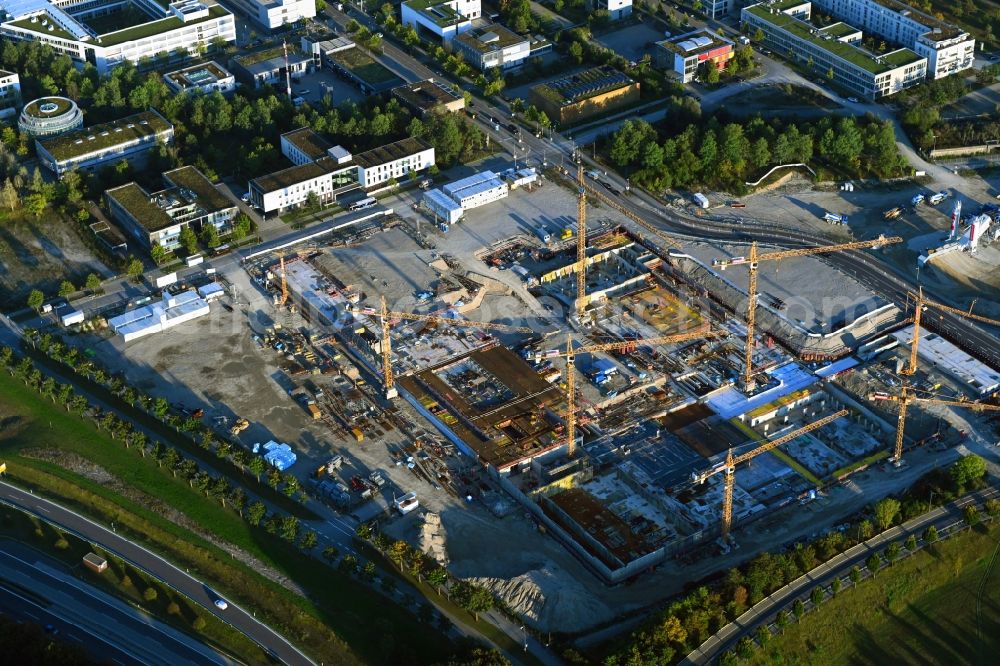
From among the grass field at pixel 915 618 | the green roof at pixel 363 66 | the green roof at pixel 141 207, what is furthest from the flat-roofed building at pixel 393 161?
the grass field at pixel 915 618

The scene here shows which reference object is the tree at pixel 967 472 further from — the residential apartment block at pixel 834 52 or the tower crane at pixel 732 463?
the residential apartment block at pixel 834 52

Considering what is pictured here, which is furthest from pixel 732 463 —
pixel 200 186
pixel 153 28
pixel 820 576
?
pixel 153 28

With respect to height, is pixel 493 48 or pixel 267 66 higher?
pixel 493 48

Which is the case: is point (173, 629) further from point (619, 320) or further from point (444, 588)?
point (619, 320)

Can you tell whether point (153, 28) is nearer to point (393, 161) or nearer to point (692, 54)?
point (393, 161)

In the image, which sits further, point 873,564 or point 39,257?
point 39,257

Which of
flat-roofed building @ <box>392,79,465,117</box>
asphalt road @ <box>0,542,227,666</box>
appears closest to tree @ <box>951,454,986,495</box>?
asphalt road @ <box>0,542,227,666</box>
